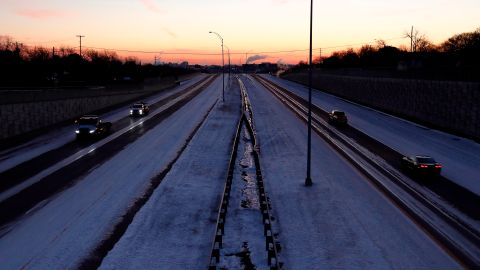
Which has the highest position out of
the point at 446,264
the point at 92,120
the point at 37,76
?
the point at 37,76

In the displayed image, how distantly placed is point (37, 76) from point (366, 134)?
56249mm

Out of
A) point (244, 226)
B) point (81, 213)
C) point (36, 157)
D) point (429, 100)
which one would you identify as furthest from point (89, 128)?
point (429, 100)

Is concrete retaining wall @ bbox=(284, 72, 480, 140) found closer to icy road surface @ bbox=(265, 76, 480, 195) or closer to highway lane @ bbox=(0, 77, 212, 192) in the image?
icy road surface @ bbox=(265, 76, 480, 195)

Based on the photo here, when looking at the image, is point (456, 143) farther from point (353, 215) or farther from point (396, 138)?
point (353, 215)

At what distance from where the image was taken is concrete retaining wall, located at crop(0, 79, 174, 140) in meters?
37.4

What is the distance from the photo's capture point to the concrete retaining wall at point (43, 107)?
37.4m

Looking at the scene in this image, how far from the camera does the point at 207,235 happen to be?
17484 millimetres

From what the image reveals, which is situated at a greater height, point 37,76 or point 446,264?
point 37,76

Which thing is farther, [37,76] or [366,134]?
[37,76]

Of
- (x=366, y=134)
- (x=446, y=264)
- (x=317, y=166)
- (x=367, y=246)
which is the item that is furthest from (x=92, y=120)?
(x=446, y=264)

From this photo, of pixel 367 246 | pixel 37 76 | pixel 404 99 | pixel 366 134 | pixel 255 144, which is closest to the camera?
pixel 367 246

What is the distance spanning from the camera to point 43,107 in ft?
144

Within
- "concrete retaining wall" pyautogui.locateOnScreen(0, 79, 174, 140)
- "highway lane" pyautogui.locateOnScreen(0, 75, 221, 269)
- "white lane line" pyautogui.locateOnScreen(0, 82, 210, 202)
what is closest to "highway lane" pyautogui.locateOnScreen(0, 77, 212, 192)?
"white lane line" pyautogui.locateOnScreen(0, 82, 210, 202)

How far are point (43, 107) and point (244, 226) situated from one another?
32.4 metres
